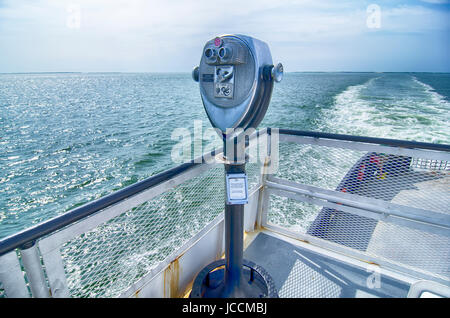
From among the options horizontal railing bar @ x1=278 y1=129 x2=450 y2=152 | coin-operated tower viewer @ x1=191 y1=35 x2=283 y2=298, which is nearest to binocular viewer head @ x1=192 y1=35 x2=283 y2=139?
coin-operated tower viewer @ x1=191 y1=35 x2=283 y2=298

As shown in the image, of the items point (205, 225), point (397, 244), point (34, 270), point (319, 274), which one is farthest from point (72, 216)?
point (397, 244)

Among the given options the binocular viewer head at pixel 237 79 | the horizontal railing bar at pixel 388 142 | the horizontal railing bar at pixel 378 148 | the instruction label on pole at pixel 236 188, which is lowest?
the instruction label on pole at pixel 236 188

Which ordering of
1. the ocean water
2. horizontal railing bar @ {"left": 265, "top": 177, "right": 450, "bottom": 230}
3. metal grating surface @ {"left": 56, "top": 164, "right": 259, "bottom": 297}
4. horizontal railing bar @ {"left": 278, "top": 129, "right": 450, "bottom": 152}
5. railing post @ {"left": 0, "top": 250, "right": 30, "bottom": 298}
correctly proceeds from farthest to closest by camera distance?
the ocean water, horizontal railing bar @ {"left": 265, "top": 177, "right": 450, "bottom": 230}, horizontal railing bar @ {"left": 278, "top": 129, "right": 450, "bottom": 152}, metal grating surface @ {"left": 56, "top": 164, "right": 259, "bottom": 297}, railing post @ {"left": 0, "top": 250, "right": 30, "bottom": 298}

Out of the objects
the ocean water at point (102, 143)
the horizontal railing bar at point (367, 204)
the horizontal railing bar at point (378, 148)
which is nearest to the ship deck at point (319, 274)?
the horizontal railing bar at point (367, 204)

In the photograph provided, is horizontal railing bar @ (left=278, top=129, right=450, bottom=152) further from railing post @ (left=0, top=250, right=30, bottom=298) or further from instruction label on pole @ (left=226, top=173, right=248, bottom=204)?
railing post @ (left=0, top=250, right=30, bottom=298)

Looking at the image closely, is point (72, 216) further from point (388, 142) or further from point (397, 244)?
point (397, 244)

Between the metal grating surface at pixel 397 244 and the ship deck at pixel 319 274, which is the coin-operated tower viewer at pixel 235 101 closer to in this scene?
the ship deck at pixel 319 274

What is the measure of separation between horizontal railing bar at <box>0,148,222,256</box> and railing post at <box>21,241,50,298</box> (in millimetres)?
26

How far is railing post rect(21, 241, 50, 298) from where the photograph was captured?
812 mm

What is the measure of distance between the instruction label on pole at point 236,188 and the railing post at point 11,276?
2.42 feet

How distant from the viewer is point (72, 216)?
0.90m

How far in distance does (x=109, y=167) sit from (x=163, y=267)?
8.32m

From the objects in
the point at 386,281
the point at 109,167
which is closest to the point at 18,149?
the point at 109,167

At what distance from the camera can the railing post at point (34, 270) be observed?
812mm
